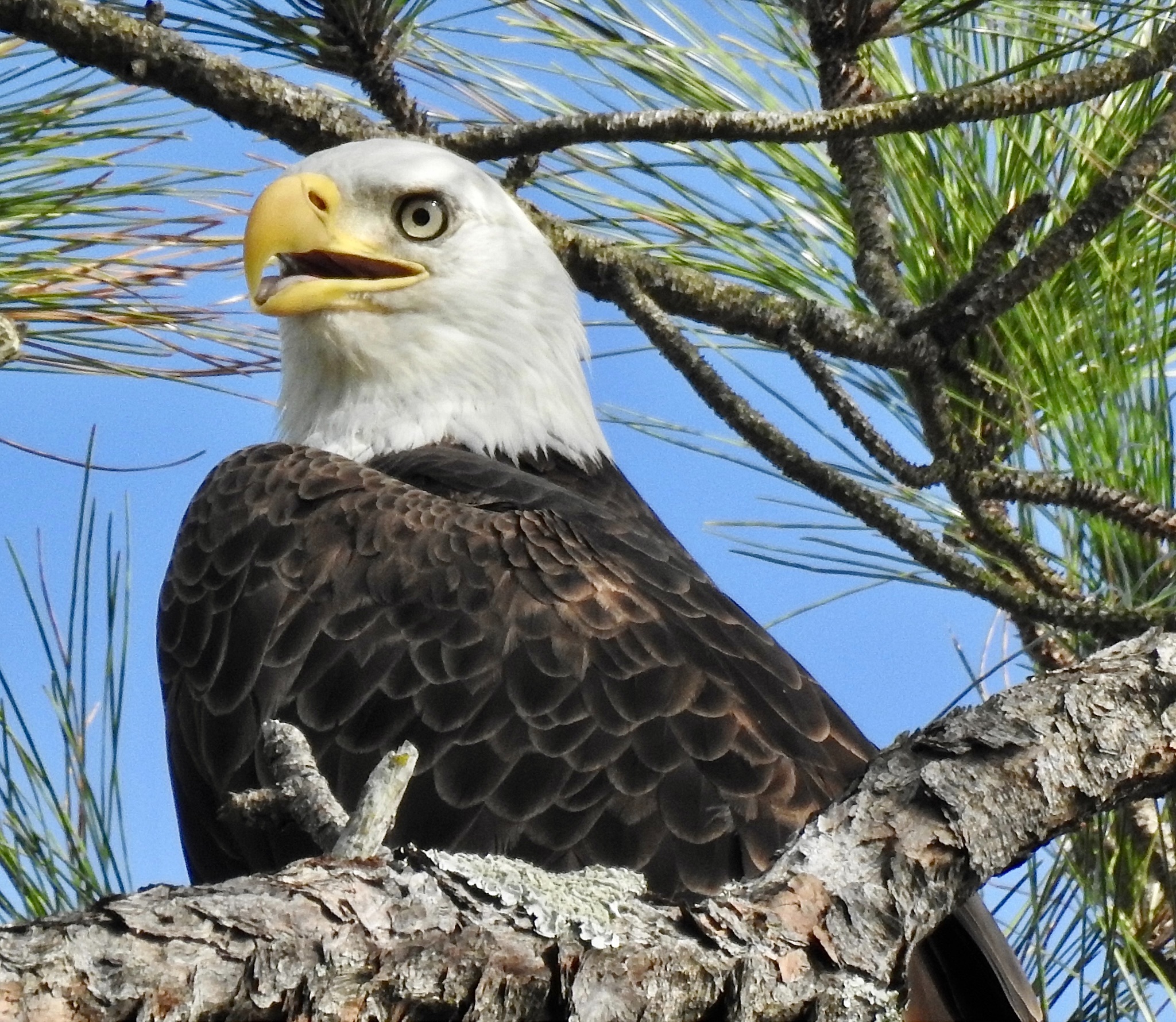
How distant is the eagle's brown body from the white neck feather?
55cm

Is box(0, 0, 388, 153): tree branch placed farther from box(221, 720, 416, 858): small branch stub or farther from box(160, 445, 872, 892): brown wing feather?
box(221, 720, 416, 858): small branch stub

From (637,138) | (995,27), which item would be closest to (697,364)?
(637,138)

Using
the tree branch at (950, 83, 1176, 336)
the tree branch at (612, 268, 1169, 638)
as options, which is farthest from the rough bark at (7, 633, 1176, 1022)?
the tree branch at (950, 83, 1176, 336)

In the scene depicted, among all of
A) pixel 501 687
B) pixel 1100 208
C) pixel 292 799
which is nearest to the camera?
pixel 292 799

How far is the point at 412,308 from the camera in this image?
3879mm

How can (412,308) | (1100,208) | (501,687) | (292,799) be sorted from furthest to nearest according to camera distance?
(412,308), (1100,208), (501,687), (292,799)

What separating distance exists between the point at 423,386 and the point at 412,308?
7.6 inches

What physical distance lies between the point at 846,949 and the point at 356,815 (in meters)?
0.52

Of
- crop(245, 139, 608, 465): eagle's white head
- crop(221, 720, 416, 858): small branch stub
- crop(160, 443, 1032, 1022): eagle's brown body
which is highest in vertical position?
crop(245, 139, 608, 465): eagle's white head

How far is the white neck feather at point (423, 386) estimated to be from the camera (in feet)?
12.7

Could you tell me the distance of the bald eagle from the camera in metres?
2.68

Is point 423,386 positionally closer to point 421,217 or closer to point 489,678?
point 421,217

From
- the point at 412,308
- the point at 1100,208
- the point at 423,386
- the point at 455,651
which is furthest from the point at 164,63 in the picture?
the point at 1100,208

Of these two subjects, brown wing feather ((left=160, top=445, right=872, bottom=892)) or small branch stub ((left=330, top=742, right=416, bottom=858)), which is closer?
small branch stub ((left=330, top=742, right=416, bottom=858))
